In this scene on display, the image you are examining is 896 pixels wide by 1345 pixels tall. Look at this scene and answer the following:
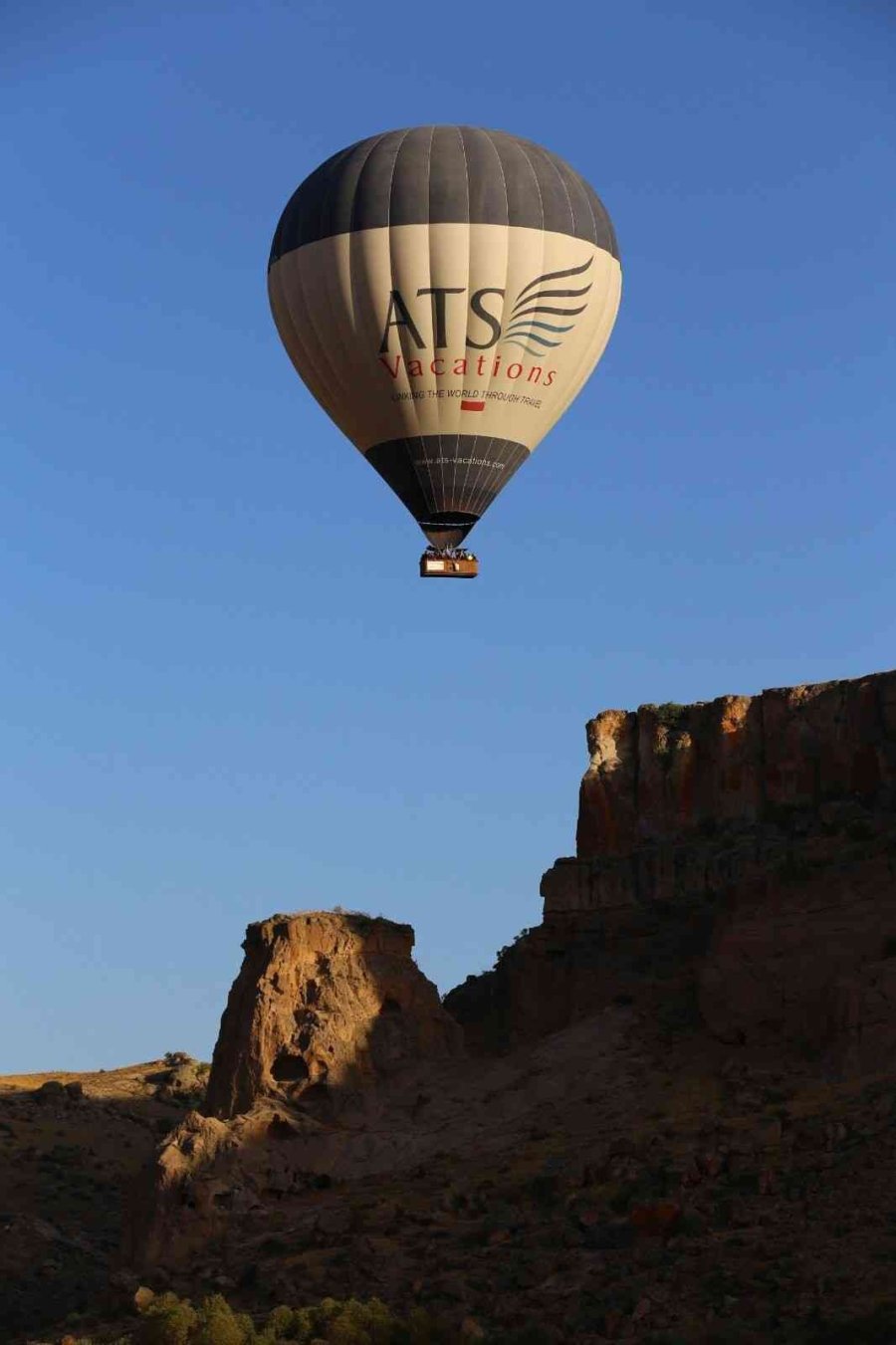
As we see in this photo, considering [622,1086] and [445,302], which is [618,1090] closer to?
[622,1086]

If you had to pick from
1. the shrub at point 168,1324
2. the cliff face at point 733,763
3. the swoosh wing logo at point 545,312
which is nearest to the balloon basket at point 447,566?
the swoosh wing logo at point 545,312

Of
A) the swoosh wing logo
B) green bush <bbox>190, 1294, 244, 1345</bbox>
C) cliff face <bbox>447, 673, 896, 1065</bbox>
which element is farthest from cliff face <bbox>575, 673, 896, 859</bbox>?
green bush <bbox>190, 1294, 244, 1345</bbox>

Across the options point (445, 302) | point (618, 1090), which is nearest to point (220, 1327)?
point (618, 1090)

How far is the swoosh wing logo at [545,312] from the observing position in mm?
90188

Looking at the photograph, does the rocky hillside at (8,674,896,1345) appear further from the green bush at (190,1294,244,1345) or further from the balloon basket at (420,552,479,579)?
the balloon basket at (420,552,479,579)

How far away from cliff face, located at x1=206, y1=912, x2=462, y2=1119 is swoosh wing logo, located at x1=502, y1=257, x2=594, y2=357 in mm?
12494

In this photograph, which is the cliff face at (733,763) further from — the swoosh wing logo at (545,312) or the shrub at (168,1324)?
the shrub at (168,1324)

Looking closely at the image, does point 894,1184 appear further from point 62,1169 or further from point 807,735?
point 62,1169

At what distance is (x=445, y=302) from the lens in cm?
8975

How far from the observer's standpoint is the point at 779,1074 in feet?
278

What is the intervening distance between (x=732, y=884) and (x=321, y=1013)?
889 centimetres

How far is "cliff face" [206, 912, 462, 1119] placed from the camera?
88.6 m

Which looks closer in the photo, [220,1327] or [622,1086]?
[220,1327]

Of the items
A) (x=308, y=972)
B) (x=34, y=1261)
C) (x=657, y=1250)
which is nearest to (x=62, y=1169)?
(x=34, y=1261)
